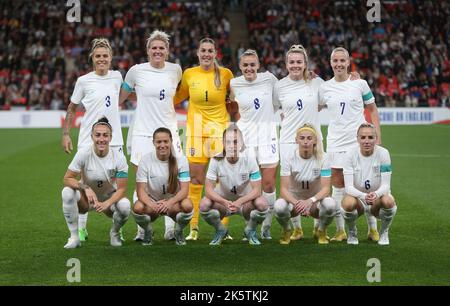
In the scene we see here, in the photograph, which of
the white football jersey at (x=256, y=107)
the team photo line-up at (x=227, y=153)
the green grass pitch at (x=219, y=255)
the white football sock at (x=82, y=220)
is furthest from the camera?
the white football sock at (x=82, y=220)

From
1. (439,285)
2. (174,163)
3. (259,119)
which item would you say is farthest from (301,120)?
(439,285)

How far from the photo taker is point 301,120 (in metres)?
8.34

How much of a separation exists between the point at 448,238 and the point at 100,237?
3.56 meters

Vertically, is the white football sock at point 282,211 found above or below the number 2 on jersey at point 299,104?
below

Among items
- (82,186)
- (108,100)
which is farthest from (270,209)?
(108,100)

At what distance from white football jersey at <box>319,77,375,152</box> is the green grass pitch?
102cm

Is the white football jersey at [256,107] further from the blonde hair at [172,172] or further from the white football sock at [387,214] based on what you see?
the white football sock at [387,214]

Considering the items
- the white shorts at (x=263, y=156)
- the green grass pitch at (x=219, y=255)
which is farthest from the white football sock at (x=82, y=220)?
the white shorts at (x=263, y=156)

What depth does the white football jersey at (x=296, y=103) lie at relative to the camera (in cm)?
830

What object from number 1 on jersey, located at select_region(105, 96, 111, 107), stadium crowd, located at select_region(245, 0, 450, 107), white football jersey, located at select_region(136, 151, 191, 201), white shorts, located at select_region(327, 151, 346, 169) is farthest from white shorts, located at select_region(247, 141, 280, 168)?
stadium crowd, located at select_region(245, 0, 450, 107)

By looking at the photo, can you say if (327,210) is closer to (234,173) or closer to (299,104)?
(234,173)

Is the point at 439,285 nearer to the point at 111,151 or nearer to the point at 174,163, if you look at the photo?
the point at 174,163

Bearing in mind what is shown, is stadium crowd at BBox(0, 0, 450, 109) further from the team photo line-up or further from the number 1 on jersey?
the team photo line-up

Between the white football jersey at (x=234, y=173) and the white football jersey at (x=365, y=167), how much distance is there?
0.89 metres
